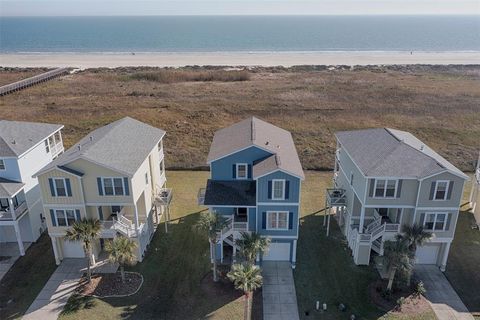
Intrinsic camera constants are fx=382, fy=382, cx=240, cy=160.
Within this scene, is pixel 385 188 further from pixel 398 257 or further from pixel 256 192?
pixel 256 192

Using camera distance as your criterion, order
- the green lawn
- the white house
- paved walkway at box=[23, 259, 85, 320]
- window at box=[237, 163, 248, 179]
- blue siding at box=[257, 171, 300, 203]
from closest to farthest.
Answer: paved walkway at box=[23, 259, 85, 320] → the green lawn → blue siding at box=[257, 171, 300, 203] → the white house → window at box=[237, 163, 248, 179]

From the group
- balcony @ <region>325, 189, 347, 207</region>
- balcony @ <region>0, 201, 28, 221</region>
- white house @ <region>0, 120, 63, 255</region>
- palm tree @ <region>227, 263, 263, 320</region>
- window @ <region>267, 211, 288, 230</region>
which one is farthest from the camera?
balcony @ <region>325, 189, 347, 207</region>

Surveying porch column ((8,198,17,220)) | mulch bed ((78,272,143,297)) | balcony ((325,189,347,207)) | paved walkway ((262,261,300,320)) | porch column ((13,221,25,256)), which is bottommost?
paved walkway ((262,261,300,320))

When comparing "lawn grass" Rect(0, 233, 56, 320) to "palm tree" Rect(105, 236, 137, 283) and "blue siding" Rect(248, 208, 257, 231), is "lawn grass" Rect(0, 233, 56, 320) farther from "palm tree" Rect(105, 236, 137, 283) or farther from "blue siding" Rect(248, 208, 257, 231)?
"blue siding" Rect(248, 208, 257, 231)

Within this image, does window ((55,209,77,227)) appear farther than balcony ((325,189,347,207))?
No

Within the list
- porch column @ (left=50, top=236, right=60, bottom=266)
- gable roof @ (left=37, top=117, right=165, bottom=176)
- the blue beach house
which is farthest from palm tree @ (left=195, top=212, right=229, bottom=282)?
porch column @ (left=50, top=236, right=60, bottom=266)

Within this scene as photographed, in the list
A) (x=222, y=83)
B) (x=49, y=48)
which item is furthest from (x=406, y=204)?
(x=49, y=48)
